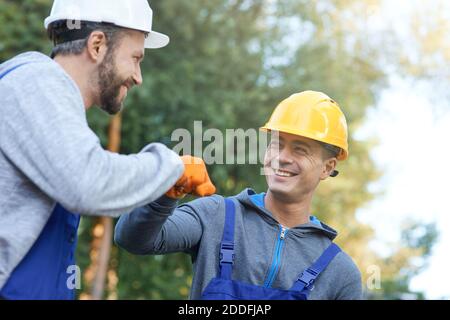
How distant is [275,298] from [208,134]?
24.0ft

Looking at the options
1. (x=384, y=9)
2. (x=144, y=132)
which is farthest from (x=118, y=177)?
(x=384, y=9)

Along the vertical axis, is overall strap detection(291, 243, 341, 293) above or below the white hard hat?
below

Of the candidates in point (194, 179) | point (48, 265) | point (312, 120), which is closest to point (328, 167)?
point (312, 120)

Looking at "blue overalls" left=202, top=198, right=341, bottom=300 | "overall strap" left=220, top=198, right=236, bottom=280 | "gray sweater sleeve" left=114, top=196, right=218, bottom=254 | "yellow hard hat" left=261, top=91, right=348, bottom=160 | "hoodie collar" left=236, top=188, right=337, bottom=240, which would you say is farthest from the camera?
"yellow hard hat" left=261, top=91, right=348, bottom=160

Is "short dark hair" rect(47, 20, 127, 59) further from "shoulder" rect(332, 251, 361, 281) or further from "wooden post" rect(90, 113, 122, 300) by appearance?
"wooden post" rect(90, 113, 122, 300)

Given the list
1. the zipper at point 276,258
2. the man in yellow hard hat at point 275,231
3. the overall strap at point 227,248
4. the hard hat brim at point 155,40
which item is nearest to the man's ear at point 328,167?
the man in yellow hard hat at point 275,231

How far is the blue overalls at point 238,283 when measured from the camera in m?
3.17

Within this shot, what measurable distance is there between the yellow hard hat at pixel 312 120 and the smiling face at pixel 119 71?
3.39 ft

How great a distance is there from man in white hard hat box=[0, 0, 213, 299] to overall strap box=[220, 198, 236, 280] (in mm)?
637

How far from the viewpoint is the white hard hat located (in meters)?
2.76

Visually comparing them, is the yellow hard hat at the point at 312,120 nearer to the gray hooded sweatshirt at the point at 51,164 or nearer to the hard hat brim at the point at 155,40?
the hard hat brim at the point at 155,40

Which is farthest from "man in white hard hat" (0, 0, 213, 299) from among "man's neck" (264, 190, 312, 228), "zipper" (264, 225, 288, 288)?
"man's neck" (264, 190, 312, 228)

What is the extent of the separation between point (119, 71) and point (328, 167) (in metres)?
1.43

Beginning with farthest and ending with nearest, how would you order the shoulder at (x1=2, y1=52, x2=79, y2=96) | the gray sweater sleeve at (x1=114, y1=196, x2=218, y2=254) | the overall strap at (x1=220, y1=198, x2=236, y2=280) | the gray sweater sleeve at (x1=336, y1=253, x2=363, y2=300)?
the gray sweater sleeve at (x1=336, y1=253, x2=363, y2=300) → the overall strap at (x1=220, y1=198, x2=236, y2=280) → the gray sweater sleeve at (x1=114, y1=196, x2=218, y2=254) → the shoulder at (x1=2, y1=52, x2=79, y2=96)
